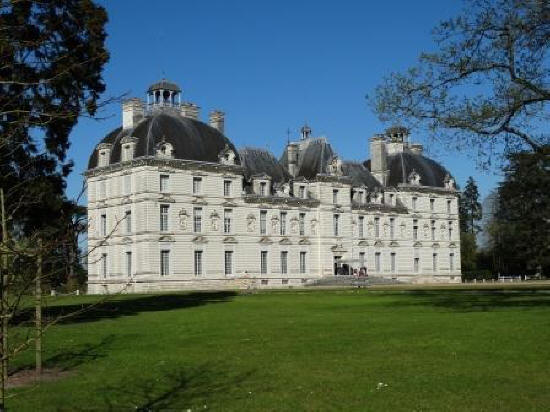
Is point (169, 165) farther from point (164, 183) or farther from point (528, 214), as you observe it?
point (528, 214)

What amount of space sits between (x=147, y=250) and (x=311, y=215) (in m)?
17.0

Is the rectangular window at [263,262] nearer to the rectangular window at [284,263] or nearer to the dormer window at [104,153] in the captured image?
the rectangular window at [284,263]

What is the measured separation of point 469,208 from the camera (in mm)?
102375

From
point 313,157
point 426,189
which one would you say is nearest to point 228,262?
point 313,157

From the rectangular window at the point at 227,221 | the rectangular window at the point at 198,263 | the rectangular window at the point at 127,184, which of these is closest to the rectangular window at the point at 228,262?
the rectangular window at the point at 227,221

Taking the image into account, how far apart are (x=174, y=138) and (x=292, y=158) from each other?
15.0 meters

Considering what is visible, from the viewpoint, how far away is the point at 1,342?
15.6 feet

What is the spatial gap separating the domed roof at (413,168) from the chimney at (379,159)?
0.71m

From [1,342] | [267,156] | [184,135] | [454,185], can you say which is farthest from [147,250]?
[1,342]

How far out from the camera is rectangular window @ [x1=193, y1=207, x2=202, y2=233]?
181 feet

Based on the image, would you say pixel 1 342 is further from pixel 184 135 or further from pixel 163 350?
pixel 184 135

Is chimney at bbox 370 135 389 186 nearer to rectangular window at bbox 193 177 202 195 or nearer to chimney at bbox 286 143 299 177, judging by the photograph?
chimney at bbox 286 143 299 177

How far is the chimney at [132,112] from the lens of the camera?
184 ft

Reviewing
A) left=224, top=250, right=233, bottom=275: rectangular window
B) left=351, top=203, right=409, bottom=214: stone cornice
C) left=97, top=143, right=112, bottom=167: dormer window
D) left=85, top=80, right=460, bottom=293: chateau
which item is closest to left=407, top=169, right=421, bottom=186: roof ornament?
left=85, top=80, right=460, bottom=293: chateau
